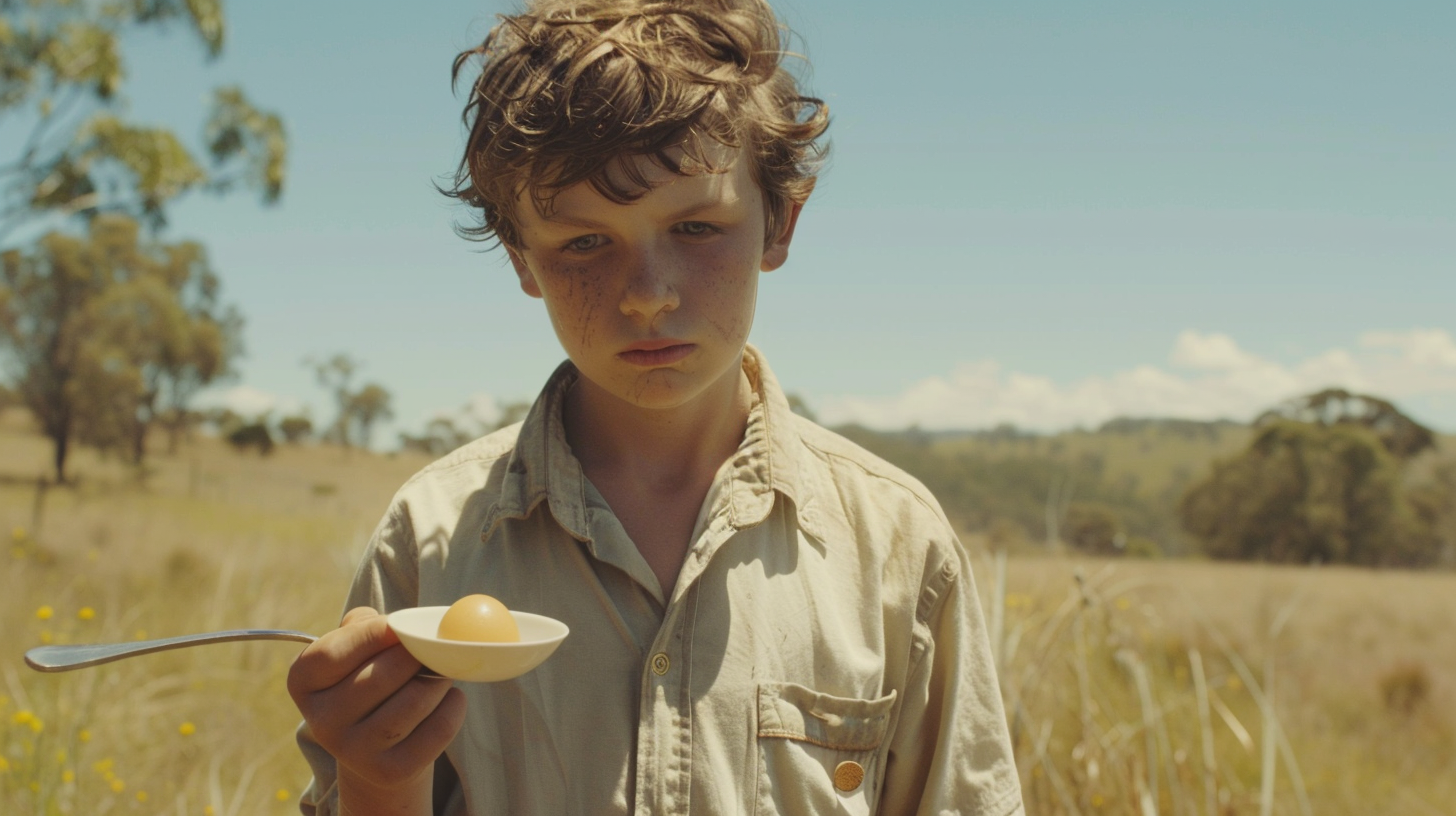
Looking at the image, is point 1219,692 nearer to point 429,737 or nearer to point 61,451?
point 429,737

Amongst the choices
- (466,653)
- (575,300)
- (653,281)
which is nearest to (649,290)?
(653,281)

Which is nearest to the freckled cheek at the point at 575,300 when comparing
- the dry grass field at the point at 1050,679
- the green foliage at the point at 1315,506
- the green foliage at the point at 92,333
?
the dry grass field at the point at 1050,679

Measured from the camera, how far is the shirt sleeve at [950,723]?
57.3 inches

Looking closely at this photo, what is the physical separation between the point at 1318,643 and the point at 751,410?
6.59 metres

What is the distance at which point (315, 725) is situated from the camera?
3.76 ft

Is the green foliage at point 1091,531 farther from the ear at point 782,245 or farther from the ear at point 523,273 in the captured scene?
the ear at point 523,273

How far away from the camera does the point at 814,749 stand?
1392 millimetres

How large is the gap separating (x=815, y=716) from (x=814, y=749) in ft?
0.15

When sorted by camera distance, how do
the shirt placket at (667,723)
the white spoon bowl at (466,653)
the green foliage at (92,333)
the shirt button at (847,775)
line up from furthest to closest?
the green foliage at (92,333)
the shirt button at (847,775)
the shirt placket at (667,723)
the white spoon bowl at (466,653)

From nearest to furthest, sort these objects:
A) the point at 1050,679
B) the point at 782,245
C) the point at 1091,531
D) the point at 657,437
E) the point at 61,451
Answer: the point at 657,437
the point at 782,245
the point at 1050,679
the point at 1091,531
the point at 61,451

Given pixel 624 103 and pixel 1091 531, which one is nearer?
pixel 624 103

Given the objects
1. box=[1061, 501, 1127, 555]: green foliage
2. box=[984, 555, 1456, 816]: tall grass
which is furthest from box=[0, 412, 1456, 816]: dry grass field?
box=[1061, 501, 1127, 555]: green foliage

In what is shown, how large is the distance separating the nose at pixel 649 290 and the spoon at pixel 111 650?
1.68 ft

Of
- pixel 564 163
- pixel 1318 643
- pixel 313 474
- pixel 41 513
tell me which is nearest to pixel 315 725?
pixel 564 163
